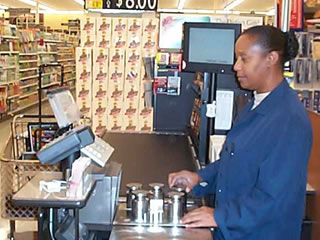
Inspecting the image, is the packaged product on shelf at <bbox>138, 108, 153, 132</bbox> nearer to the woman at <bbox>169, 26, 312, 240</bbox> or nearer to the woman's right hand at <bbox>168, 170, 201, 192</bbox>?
the woman's right hand at <bbox>168, 170, 201, 192</bbox>

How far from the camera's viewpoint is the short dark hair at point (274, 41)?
165 cm

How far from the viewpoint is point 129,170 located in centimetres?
246

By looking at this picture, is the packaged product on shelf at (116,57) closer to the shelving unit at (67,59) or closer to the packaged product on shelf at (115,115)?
the packaged product on shelf at (115,115)

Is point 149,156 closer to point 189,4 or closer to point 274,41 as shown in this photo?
point 274,41

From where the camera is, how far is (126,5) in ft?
24.1

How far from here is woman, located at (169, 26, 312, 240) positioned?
1.54 m

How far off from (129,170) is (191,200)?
53cm

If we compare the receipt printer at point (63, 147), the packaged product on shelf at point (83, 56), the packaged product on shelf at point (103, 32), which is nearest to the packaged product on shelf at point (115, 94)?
the packaged product on shelf at point (83, 56)

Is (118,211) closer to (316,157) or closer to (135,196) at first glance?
(135,196)

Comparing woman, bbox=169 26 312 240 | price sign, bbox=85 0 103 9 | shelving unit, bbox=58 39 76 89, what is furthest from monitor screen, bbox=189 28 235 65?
shelving unit, bbox=58 39 76 89

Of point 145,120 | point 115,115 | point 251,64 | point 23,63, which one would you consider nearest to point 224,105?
point 251,64

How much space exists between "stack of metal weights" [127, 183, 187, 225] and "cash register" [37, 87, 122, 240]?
80mm

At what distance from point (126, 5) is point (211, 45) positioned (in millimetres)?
5048

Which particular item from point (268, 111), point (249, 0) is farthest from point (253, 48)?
point (249, 0)
